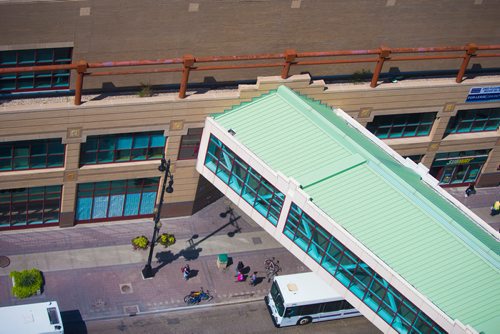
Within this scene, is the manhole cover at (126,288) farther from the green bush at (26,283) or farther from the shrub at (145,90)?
the shrub at (145,90)

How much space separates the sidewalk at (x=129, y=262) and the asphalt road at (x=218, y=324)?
0.73m

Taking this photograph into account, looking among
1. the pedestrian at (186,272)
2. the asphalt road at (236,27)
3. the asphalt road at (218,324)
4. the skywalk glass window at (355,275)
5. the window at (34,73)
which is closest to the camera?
the skywalk glass window at (355,275)

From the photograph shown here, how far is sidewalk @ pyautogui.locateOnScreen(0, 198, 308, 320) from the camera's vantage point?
207 feet

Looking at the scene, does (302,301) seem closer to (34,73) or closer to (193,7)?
(193,7)

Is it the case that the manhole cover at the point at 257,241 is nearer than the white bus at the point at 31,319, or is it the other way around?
the white bus at the point at 31,319

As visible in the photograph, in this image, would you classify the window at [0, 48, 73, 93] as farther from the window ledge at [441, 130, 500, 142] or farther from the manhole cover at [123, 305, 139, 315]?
the window ledge at [441, 130, 500, 142]

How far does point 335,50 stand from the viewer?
217ft

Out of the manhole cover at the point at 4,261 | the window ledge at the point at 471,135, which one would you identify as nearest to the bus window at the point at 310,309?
the window ledge at the point at 471,135

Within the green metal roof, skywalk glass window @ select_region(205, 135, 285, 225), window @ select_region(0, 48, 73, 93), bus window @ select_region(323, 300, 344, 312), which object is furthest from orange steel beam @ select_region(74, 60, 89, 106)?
bus window @ select_region(323, 300, 344, 312)

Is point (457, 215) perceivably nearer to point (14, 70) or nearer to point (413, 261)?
point (413, 261)

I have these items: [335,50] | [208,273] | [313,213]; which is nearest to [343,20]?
[335,50]

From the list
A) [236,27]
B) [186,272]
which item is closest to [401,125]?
[236,27]

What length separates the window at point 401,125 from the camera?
232 ft

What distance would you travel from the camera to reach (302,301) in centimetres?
6216
